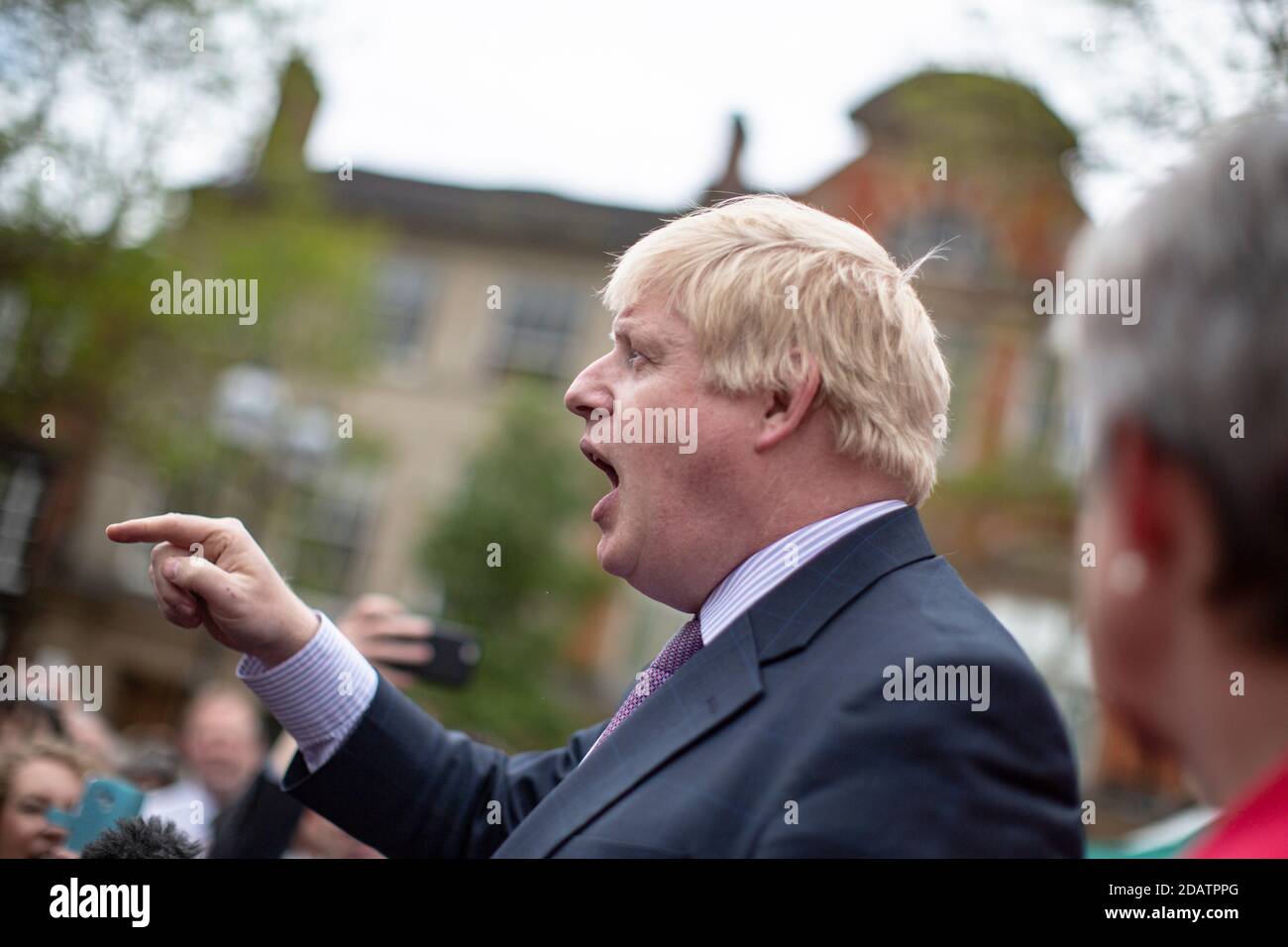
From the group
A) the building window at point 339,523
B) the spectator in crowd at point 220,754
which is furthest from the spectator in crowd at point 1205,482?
the building window at point 339,523

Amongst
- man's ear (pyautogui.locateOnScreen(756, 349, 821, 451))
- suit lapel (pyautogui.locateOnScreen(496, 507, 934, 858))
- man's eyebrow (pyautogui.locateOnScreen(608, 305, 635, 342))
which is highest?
man's eyebrow (pyautogui.locateOnScreen(608, 305, 635, 342))

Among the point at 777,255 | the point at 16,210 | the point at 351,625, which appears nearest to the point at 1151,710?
the point at 777,255

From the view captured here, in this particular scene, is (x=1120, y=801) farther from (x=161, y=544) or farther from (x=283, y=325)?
(x=161, y=544)

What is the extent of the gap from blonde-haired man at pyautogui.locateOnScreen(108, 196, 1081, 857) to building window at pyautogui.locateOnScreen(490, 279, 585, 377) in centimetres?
2221

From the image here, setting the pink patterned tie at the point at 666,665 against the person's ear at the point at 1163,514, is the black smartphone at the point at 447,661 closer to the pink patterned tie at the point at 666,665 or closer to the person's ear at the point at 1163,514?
the pink patterned tie at the point at 666,665

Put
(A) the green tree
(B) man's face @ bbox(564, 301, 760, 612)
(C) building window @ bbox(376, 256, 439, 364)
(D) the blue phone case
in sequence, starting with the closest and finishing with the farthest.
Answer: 1. (B) man's face @ bbox(564, 301, 760, 612)
2. (D) the blue phone case
3. (A) the green tree
4. (C) building window @ bbox(376, 256, 439, 364)

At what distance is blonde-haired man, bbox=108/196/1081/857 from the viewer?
5.28 feet

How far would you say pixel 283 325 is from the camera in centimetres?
1667

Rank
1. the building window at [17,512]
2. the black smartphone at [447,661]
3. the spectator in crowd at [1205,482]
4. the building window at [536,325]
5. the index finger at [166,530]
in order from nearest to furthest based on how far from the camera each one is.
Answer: the spectator in crowd at [1205,482] < the index finger at [166,530] < the black smartphone at [447,661] < the building window at [17,512] < the building window at [536,325]

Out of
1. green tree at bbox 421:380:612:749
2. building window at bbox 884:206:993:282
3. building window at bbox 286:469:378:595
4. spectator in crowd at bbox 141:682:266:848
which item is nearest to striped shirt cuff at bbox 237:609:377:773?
spectator in crowd at bbox 141:682:266:848

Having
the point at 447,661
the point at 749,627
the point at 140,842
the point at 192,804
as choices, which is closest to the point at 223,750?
the point at 192,804

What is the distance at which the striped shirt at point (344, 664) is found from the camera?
2.00m

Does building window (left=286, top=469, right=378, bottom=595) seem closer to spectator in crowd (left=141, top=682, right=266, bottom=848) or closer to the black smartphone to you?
spectator in crowd (left=141, top=682, right=266, bottom=848)

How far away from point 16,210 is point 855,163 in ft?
49.4
